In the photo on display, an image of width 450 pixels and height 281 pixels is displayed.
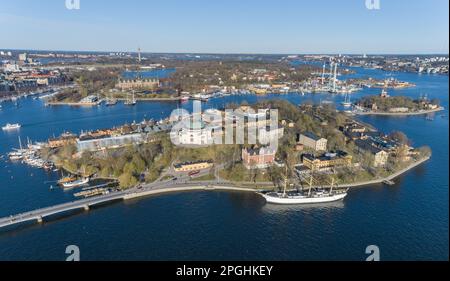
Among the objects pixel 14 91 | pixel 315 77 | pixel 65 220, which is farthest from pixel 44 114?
pixel 315 77

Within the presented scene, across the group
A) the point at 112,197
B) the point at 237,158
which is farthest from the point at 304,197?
the point at 112,197

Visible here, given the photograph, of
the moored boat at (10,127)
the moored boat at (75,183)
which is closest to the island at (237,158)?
the moored boat at (75,183)

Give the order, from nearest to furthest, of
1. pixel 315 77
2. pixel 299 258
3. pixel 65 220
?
pixel 299 258 → pixel 65 220 → pixel 315 77

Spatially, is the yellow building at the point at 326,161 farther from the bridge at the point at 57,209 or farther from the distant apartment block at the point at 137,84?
the distant apartment block at the point at 137,84

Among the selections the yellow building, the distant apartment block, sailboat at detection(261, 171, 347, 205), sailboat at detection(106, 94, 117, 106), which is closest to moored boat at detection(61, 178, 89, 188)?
sailboat at detection(261, 171, 347, 205)

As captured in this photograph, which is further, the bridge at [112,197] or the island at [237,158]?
the island at [237,158]
